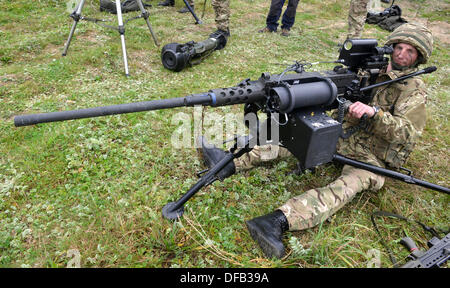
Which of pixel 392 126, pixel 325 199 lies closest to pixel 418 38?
pixel 392 126

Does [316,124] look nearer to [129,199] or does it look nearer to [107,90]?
[129,199]

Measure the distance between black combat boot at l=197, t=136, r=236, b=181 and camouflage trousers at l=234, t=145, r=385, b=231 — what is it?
1.07 metres

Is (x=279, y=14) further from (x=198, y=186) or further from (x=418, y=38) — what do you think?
(x=198, y=186)

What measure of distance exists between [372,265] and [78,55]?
24.0 ft

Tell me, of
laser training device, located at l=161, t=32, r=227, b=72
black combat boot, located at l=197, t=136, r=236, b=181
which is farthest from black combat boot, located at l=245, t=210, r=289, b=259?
laser training device, located at l=161, t=32, r=227, b=72

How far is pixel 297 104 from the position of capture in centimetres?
262

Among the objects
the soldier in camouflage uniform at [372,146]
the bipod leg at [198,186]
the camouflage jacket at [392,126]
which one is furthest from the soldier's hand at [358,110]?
the bipod leg at [198,186]

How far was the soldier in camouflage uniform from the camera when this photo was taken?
315 cm

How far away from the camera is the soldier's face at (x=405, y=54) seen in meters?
3.65

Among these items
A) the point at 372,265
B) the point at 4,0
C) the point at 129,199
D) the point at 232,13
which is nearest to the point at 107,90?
the point at 129,199

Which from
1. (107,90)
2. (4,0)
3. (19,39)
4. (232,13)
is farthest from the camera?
(232,13)

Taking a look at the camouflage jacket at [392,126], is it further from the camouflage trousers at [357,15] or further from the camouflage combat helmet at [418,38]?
the camouflage trousers at [357,15]

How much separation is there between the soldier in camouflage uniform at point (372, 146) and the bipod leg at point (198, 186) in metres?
0.70

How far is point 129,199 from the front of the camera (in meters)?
3.54
